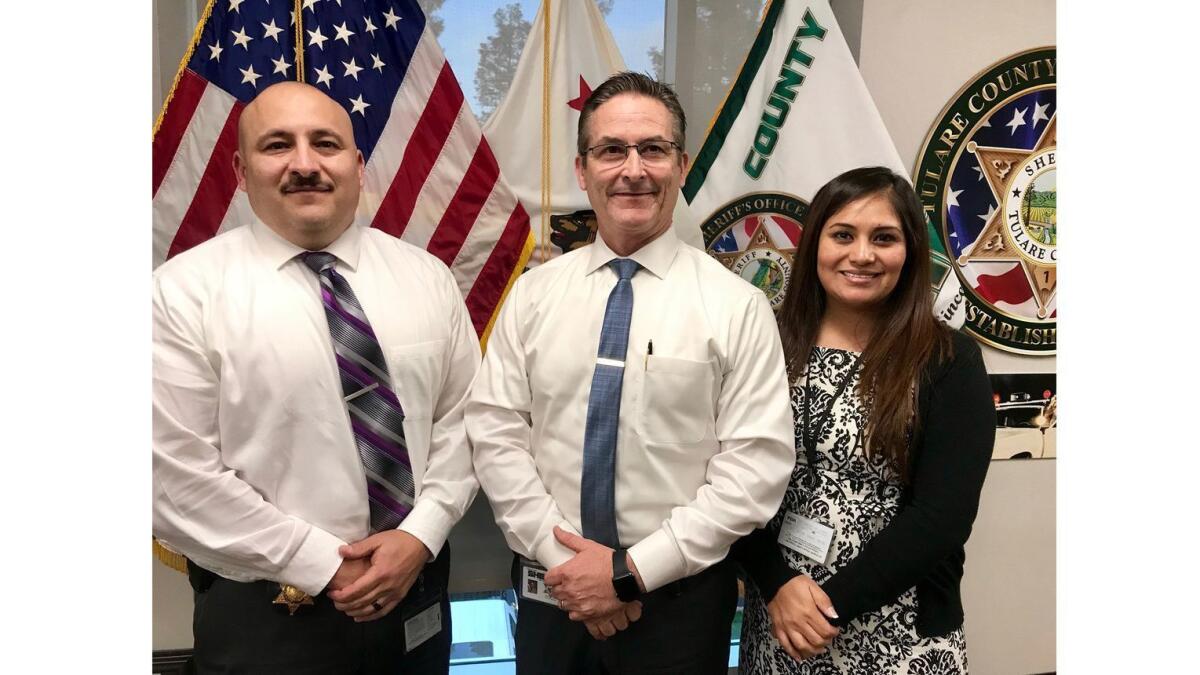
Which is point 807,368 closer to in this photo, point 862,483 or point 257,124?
point 862,483

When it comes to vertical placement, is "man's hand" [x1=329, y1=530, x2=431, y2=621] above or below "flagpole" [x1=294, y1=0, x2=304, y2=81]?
below

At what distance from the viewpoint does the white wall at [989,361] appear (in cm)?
262

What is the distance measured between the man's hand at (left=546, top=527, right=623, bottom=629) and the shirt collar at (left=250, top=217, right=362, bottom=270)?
81 centimetres

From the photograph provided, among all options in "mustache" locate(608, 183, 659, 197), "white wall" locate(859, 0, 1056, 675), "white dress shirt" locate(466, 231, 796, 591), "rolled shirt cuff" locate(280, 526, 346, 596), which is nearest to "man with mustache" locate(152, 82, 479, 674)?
"rolled shirt cuff" locate(280, 526, 346, 596)

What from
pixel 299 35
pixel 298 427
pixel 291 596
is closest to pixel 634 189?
pixel 298 427

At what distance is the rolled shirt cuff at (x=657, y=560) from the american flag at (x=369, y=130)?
1034 millimetres

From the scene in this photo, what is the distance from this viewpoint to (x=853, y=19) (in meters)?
2.64

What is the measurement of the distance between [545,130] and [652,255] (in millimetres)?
893

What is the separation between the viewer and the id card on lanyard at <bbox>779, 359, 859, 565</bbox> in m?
1.61

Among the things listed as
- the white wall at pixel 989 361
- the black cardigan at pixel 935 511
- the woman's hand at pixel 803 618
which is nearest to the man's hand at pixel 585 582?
the woman's hand at pixel 803 618

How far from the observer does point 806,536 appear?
1.64 meters

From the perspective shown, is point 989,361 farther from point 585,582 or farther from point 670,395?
point 585,582

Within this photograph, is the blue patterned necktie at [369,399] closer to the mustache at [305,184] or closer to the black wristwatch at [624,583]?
the mustache at [305,184]

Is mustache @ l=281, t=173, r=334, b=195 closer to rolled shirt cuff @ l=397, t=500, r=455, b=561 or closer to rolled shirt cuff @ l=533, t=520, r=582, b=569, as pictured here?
rolled shirt cuff @ l=397, t=500, r=455, b=561
